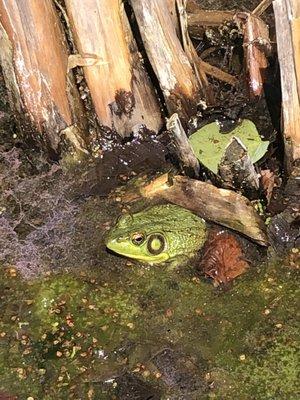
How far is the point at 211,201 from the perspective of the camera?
12.8 ft

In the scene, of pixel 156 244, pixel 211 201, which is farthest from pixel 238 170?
pixel 156 244

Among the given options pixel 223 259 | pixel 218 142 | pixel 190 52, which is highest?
pixel 190 52

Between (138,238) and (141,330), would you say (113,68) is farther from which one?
(141,330)

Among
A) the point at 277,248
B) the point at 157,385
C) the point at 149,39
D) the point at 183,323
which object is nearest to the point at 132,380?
the point at 157,385

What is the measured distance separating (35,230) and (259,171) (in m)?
1.47

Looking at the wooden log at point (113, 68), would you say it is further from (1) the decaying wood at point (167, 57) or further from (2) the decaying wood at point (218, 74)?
(2) the decaying wood at point (218, 74)

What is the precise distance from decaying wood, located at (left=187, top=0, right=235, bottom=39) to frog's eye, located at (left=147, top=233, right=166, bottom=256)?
1.86m

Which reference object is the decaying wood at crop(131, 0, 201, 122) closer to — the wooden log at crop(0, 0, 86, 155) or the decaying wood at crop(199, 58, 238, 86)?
the decaying wood at crop(199, 58, 238, 86)

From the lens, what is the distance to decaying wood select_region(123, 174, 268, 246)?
150 inches

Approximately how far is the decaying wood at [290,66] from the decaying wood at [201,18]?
1.17m

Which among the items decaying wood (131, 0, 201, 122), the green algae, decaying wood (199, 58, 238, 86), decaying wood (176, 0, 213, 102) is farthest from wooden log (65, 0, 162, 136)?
the green algae

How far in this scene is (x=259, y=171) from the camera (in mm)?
4035

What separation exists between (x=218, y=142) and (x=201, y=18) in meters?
1.25

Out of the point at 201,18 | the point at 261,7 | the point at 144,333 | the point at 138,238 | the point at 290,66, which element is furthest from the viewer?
the point at 201,18
